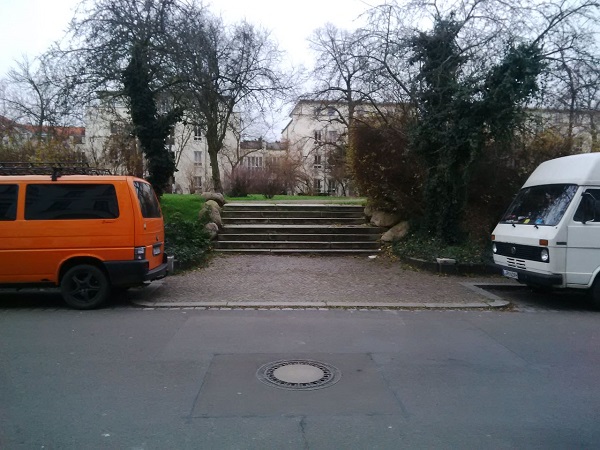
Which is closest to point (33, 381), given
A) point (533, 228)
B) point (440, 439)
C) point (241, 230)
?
point (440, 439)

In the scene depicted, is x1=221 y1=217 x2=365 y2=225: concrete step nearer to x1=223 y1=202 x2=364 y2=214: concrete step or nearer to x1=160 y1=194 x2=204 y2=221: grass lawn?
x1=223 y1=202 x2=364 y2=214: concrete step

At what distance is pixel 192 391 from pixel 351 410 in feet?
5.18

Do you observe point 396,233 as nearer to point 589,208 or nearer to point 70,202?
point 589,208

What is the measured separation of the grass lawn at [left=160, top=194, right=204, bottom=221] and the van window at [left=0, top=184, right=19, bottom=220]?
5.98 meters

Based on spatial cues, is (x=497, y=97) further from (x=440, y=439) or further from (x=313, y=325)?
(x=440, y=439)

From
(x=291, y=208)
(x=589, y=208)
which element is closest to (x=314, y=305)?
(x=589, y=208)

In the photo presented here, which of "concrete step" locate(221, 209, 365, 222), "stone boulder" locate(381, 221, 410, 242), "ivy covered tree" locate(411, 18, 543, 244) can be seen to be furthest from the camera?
"concrete step" locate(221, 209, 365, 222)

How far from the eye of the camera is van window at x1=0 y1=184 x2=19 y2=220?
7988 mm

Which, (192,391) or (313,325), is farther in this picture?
(313,325)

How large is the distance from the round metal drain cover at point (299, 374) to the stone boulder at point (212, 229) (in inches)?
344

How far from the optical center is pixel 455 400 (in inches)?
178

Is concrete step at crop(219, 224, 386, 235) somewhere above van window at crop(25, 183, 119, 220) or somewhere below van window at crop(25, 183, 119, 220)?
below

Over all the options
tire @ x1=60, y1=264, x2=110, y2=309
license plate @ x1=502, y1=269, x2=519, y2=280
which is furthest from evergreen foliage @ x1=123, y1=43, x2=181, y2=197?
license plate @ x1=502, y1=269, x2=519, y2=280

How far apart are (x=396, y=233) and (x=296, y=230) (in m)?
3.05
